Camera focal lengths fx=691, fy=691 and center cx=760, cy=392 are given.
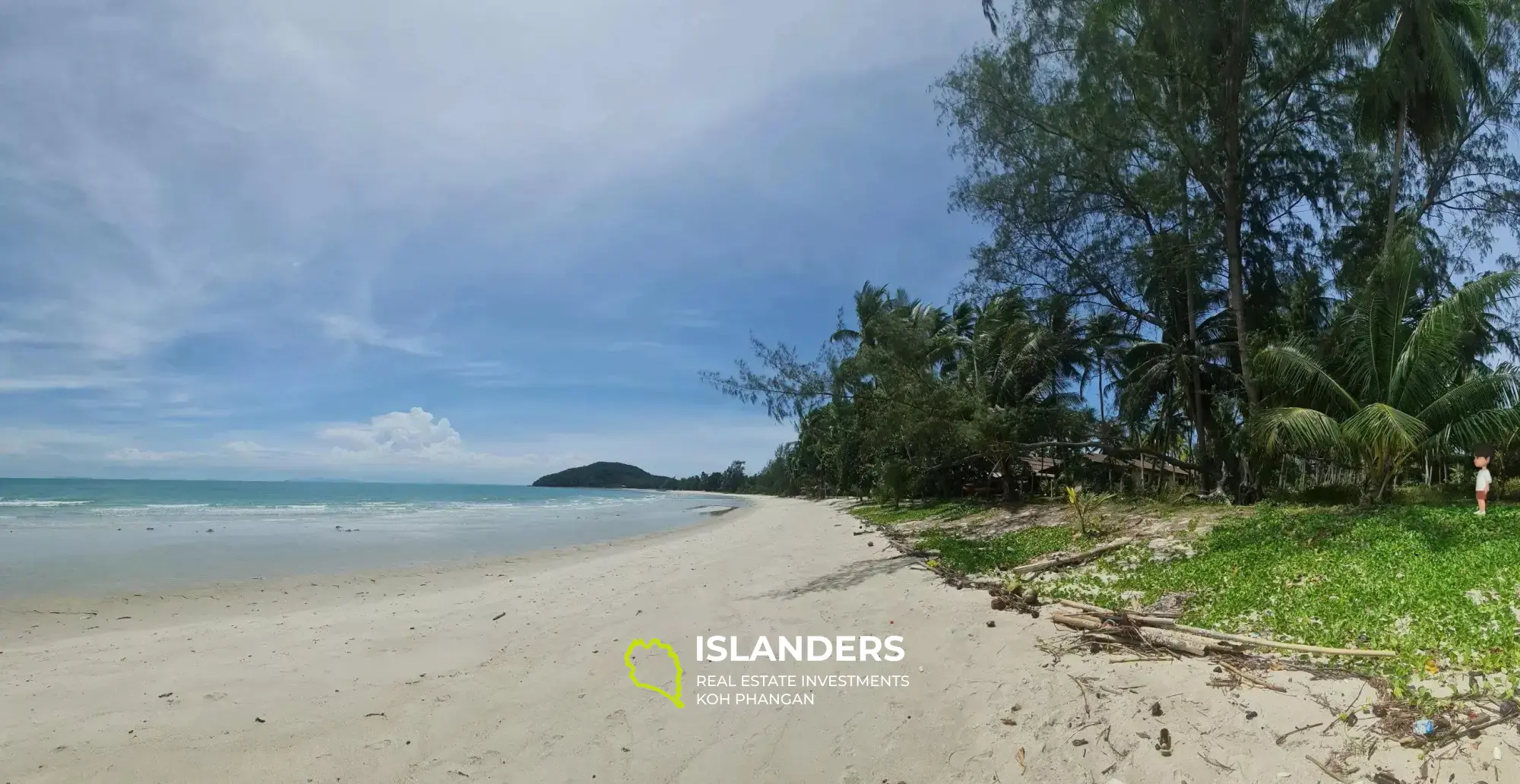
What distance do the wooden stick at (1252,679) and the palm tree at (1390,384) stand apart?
8.22 metres

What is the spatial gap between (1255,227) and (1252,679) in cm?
1479

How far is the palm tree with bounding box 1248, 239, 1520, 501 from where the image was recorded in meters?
10.2

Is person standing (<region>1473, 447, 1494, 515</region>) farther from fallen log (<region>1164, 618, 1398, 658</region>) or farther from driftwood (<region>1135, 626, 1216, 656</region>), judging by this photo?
driftwood (<region>1135, 626, 1216, 656</region>)

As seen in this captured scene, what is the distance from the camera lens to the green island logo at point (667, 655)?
491 cm

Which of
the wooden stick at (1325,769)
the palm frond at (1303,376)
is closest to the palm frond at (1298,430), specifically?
the palm frond at (1303,376)

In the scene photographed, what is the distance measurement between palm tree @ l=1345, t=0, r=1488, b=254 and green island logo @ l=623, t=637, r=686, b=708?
13952mm

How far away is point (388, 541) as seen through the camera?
61.9ft

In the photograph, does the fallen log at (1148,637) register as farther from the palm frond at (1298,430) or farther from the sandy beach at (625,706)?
the palm frond at (1298,430)

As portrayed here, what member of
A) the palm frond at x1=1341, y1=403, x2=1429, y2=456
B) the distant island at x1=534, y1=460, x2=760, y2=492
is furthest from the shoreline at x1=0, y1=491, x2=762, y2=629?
the distant island at x1=534, y1=460, x2=760, y2=492

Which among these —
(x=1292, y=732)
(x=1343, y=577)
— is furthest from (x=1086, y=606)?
(x=1292, y=732)

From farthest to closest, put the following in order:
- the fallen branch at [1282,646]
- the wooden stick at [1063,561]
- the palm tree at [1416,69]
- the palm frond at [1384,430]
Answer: the palm tree at [1416,69] → the palm frond at [1384,430] → the wooden stick at [1063,561] → the fallen branch at [1282,646]

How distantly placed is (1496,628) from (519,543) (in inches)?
744

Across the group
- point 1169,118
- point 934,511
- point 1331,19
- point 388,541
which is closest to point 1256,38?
point 1331,19

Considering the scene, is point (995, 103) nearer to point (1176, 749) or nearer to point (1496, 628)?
point (1496, 628)
